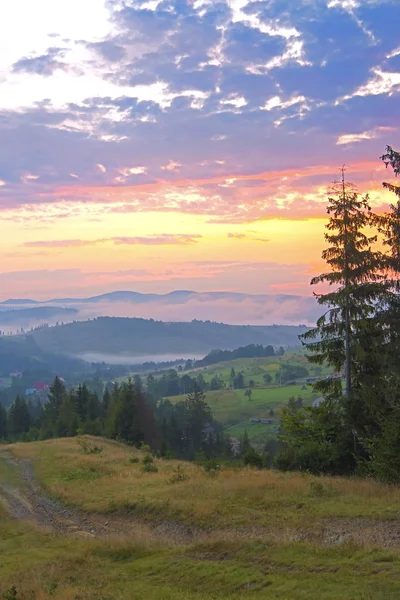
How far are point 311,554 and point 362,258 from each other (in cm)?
1869

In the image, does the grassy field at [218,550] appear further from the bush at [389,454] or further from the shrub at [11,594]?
the bush at [389,454]

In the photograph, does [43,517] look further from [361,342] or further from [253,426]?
[253,426]

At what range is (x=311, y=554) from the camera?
544 inches

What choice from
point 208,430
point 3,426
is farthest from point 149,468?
point 208,430

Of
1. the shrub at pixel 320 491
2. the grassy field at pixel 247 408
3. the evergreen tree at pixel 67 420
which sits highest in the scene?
the shrub at pixel 320 491

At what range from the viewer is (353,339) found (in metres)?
29.3

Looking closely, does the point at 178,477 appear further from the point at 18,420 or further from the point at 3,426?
the point at 3,426

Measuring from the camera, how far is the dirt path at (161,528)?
15.4 metres

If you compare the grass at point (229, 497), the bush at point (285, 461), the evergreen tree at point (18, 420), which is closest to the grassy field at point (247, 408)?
the evergreen tree at point (18, 420)

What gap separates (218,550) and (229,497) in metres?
6.48

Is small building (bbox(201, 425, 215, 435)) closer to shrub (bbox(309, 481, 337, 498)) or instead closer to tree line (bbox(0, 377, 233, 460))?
tree line (bbox(0, 377, 233, 460))

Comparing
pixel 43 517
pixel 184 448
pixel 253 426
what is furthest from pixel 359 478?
pixel 253 426

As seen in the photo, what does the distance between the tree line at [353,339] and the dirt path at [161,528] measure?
35.7 feet

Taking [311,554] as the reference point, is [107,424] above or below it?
below
